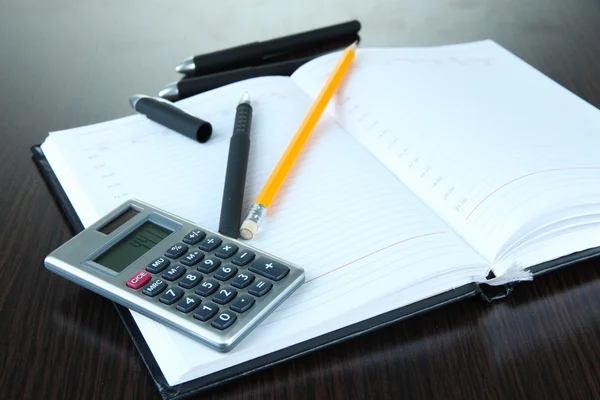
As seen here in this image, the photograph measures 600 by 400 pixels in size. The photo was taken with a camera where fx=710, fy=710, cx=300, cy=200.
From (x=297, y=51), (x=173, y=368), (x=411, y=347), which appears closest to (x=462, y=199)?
(x=411, y=347)

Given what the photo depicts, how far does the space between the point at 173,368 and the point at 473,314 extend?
22cm

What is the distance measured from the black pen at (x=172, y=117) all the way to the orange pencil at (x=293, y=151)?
0.31 feet

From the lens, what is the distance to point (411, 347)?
1.59ft

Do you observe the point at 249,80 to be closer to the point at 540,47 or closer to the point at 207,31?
the point at 207,31

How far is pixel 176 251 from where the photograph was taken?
523 mm

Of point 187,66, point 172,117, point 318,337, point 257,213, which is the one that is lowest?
point 318,337

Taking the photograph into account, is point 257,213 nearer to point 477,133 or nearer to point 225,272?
point 225,272

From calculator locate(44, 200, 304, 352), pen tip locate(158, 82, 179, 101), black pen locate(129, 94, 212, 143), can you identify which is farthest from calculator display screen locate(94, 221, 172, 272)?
pen tip locate(158, 82, 179, 101)

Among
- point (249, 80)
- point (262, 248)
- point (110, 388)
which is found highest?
point (249, 80)

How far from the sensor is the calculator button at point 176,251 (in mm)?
521

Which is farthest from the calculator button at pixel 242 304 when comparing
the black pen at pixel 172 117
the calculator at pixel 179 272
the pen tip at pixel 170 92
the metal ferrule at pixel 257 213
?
the pen tip at pixel 170 92

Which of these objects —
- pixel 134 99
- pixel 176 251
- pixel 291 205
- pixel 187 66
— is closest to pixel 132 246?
pixel 176 251

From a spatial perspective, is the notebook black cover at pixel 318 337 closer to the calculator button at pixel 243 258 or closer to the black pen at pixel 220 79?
the calculator button at pixel 243 258

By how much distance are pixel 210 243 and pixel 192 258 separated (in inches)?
0.8
